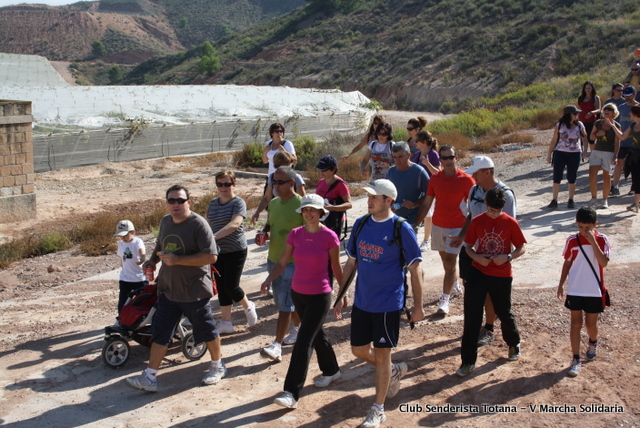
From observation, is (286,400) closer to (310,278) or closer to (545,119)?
(310,278)

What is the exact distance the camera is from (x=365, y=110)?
2964cm

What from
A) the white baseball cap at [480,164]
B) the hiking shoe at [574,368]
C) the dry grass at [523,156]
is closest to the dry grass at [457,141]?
the dry grass at [523,156]

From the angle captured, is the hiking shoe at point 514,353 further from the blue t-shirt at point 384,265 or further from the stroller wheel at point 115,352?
the stroller wheel at point 115,352

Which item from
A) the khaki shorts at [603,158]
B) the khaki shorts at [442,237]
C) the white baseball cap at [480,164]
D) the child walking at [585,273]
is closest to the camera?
the child walking at [585,273]

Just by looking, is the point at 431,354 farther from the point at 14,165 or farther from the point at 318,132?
the point at 318,132

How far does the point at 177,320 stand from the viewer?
5.48m

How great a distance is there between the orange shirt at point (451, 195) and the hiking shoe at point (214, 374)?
102 inches

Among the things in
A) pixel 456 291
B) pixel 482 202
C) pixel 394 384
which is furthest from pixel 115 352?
pixel 456 291

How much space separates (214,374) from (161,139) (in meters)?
18.3

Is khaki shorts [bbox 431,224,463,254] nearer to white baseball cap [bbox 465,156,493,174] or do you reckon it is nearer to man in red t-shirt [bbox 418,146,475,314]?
man in red t-shirt [bbox 418,146,475,314]

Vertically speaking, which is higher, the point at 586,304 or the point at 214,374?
the point at 586,304

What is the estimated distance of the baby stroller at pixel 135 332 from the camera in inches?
231

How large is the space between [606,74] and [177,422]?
3050 centimetres

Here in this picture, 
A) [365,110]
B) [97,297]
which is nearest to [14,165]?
[97,297]
